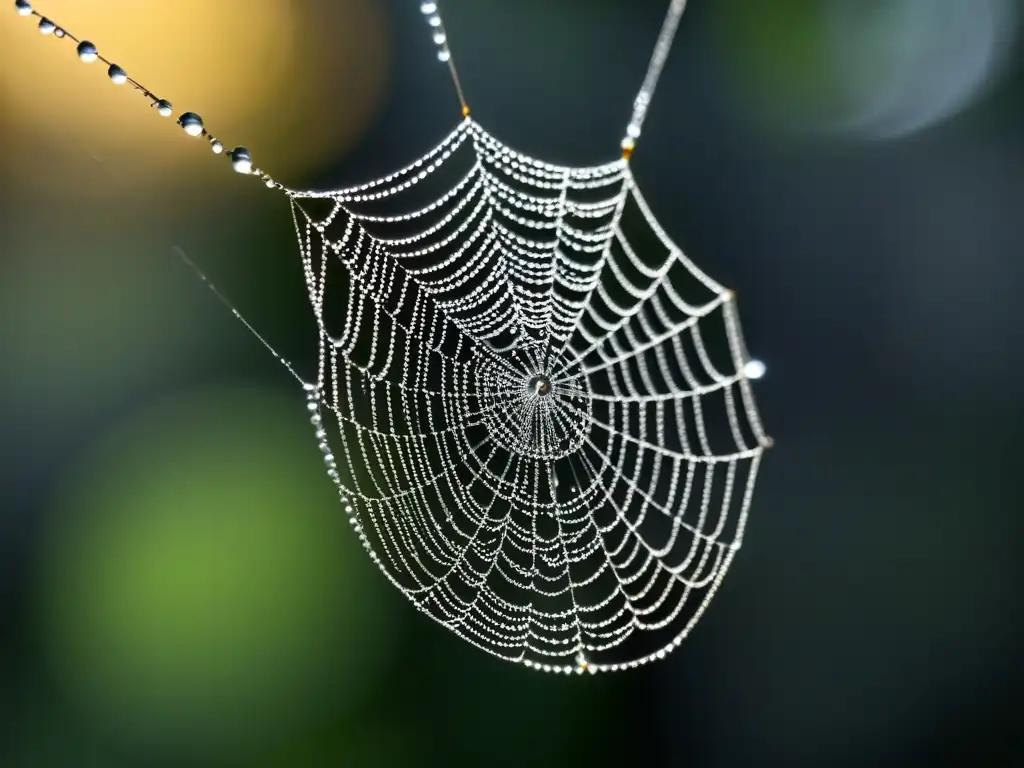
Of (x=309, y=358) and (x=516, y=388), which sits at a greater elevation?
(x=309, y=358)

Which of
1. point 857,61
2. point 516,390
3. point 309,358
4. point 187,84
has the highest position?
point 187,84

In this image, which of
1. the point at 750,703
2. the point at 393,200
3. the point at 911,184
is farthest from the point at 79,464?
the point at 911,184

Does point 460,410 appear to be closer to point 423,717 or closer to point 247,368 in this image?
point 247,368

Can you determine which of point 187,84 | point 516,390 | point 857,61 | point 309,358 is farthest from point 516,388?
point 187,84

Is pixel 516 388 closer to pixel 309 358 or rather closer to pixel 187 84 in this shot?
pixel 309 358

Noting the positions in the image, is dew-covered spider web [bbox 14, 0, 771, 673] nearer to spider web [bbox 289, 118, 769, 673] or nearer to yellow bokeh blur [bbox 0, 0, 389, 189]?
spider web [bbox 289, 118, 769, 673]

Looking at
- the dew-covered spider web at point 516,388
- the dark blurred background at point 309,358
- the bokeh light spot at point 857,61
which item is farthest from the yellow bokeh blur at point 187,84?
the bokeh light spot at point 857,61

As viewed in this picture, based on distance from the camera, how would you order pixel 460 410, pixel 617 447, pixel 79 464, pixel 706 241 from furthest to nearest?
pixel 79 464 → pixel 706 241 → pixel 617 447 → pixel 460 410
